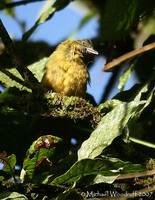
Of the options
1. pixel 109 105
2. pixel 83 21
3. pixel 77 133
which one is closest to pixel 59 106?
pixel 109 105

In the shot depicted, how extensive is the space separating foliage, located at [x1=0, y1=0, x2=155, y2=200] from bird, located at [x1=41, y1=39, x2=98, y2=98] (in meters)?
0.14

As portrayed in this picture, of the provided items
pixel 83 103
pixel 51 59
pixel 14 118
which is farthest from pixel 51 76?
pixel 83 103

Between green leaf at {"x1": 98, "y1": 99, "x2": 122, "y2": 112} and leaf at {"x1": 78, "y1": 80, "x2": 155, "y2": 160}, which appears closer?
leaf at {"x1": 78, "y1": 80, "x2": 155, "y2": 160}

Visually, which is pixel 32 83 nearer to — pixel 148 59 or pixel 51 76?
pixel 51 76

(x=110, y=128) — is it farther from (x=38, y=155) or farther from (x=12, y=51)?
(x=12, y=51)

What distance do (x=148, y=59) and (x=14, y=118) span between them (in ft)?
4.00

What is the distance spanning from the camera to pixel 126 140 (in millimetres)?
2301

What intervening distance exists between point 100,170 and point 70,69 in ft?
4.83

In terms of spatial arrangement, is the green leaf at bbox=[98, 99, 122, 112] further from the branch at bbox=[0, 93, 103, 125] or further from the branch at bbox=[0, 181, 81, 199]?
the branch at bbox=[0, 181, 81, 199]

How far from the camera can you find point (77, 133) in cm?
329

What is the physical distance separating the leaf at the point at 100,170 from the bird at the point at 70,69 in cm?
124

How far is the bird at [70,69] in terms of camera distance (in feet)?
11.0

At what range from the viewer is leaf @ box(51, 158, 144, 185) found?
2.12 meters

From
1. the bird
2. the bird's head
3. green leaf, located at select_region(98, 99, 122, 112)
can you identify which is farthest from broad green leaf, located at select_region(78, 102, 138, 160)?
the bird's head
